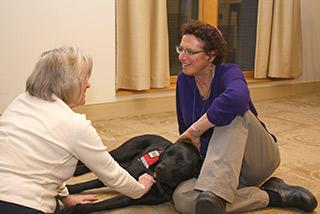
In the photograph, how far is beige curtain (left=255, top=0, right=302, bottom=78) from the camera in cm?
377

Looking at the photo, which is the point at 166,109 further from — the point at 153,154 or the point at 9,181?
the point at 9,181

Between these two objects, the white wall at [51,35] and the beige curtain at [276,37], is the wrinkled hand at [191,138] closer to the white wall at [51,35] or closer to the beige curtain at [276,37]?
the white wall at [51,35]

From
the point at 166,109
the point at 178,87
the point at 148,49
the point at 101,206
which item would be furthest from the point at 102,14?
the point at 101,206

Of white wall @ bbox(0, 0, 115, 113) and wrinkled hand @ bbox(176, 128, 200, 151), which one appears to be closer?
wrinkled hand @ bbox(176, 128, 200, 151)

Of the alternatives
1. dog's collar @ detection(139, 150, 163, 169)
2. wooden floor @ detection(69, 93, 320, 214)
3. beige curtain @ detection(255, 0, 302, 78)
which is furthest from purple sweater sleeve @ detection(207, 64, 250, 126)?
beige curtain @ detection(255, 0, 302, 78)

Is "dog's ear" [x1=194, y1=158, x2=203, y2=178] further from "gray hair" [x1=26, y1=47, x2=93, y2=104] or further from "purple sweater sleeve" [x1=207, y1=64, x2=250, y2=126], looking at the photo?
"gray hair" [x1=26, y1=47, x2=93, y2=104]

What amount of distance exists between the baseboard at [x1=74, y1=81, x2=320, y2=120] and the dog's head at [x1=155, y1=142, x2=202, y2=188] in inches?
61.3

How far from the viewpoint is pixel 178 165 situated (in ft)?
4.91

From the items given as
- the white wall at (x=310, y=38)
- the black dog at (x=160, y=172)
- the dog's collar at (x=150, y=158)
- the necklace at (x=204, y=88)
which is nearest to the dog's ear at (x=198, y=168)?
the black dog at (x=160, y=172)

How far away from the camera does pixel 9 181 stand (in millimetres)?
1070

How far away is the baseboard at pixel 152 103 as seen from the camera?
120 inches

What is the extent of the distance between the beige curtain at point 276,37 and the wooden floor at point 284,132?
35 cm

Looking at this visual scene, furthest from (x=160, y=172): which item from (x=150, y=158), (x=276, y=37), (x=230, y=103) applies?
(x=276, y=37)

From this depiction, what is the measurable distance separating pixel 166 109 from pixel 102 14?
3.35ft
